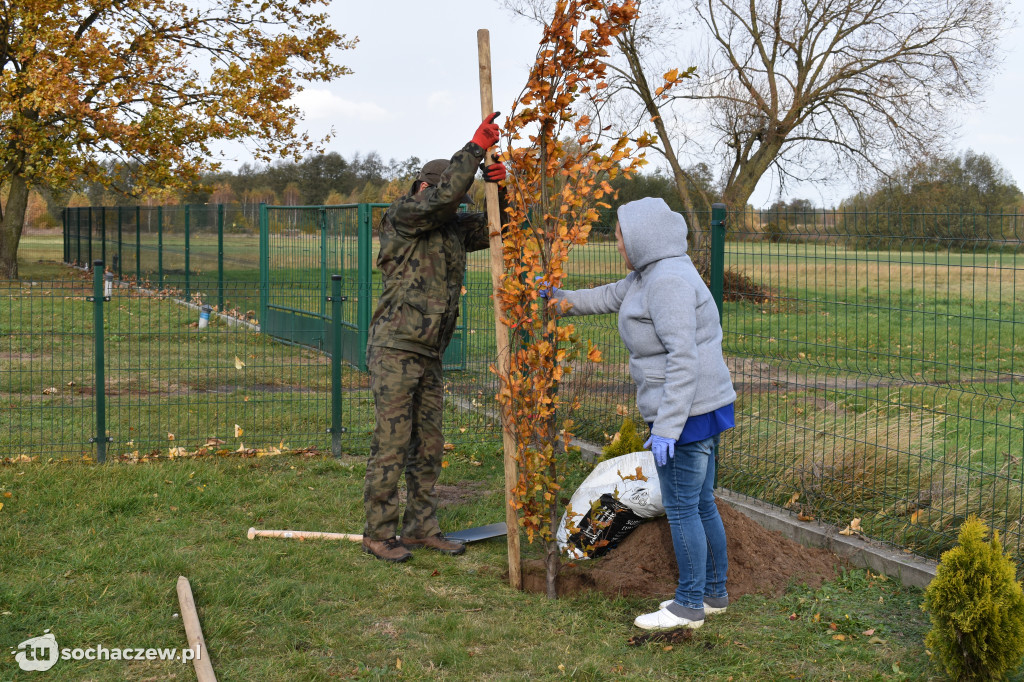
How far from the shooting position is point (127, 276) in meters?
25.5

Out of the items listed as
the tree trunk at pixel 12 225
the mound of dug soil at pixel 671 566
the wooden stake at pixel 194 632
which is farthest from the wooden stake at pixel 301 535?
the tree trunk at pixel 12 225

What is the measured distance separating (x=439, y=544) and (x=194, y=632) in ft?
5.77

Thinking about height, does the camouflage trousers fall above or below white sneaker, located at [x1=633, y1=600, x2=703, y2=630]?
above

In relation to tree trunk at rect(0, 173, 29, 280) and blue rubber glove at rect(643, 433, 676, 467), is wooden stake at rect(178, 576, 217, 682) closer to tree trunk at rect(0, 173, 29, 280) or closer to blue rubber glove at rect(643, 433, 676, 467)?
blue rubber glove at rect(643, 433, 676, 467)

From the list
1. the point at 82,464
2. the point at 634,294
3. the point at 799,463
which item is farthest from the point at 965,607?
the point at 82,464

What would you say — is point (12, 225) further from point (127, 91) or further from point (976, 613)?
point (976, 613)

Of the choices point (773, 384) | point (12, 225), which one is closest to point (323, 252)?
point (773, 384)

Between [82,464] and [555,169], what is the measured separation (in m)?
4.58

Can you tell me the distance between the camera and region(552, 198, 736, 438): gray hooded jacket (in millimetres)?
3971

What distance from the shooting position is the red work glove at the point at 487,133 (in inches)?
177

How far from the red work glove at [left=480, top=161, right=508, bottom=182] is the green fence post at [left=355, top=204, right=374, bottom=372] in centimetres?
694

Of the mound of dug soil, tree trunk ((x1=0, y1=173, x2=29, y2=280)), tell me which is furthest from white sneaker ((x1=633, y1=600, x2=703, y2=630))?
tree trunk ((x1=0, y1=173, x2=29, y2=280))

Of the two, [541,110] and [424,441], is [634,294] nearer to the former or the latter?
[541,110]

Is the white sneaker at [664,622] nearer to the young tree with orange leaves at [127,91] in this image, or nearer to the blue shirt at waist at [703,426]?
the blue shirt at waist at [703,426]
